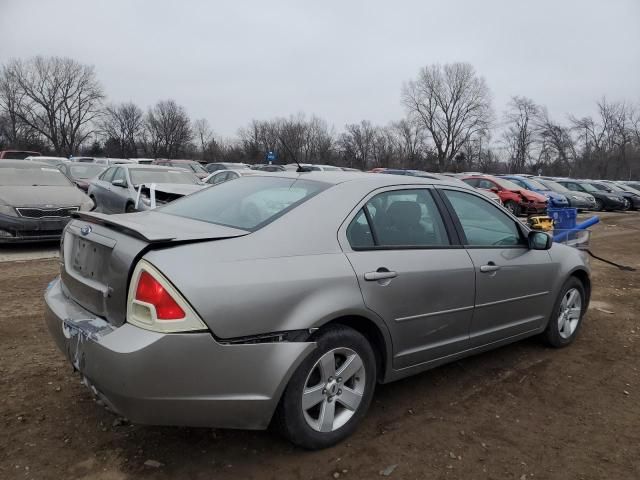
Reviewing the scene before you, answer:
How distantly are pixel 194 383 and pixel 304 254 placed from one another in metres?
0.85

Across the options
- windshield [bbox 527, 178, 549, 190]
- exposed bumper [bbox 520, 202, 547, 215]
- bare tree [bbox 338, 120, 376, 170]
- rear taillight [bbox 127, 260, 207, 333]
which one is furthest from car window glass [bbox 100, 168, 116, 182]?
bare tree [bbox 338, 120, 376, 170]

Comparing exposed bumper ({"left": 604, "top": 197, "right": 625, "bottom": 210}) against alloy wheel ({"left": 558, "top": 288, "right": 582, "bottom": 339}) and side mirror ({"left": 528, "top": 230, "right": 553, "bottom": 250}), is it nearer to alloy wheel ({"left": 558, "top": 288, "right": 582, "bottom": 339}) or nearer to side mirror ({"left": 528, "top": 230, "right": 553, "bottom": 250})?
alloy wheel ({"left": 558, "top": 288, "right": 582, "bottom": 339})

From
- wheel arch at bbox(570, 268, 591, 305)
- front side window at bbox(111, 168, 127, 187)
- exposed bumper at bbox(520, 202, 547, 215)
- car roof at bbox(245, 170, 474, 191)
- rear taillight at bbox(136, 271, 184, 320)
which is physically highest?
car roof at bbox(245, 170, 474, 191)

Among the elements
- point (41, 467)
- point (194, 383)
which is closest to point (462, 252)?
point (194, 383)

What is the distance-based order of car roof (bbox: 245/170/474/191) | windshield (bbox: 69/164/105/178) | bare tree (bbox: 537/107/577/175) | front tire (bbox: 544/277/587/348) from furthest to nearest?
bare tree (bbox: 537/107/577/175) < windshield (bbox: 69/164/105/178) < front tire (bbox: 544/277/587/348) < car roof (bbox: 245/170/474/191)

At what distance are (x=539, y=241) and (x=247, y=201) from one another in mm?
2340

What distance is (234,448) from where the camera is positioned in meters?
2.78

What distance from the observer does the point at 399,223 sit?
3.24 metres

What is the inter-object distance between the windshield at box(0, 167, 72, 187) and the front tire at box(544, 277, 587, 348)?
8644 millimetres

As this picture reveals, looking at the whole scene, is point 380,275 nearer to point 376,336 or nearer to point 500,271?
point 376,336

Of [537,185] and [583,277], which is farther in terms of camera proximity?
[537,185]

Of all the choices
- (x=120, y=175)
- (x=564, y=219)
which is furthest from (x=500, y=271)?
(x=120, y=175)

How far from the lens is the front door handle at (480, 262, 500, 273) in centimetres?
350

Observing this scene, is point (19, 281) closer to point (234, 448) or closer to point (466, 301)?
point (234, 448)
